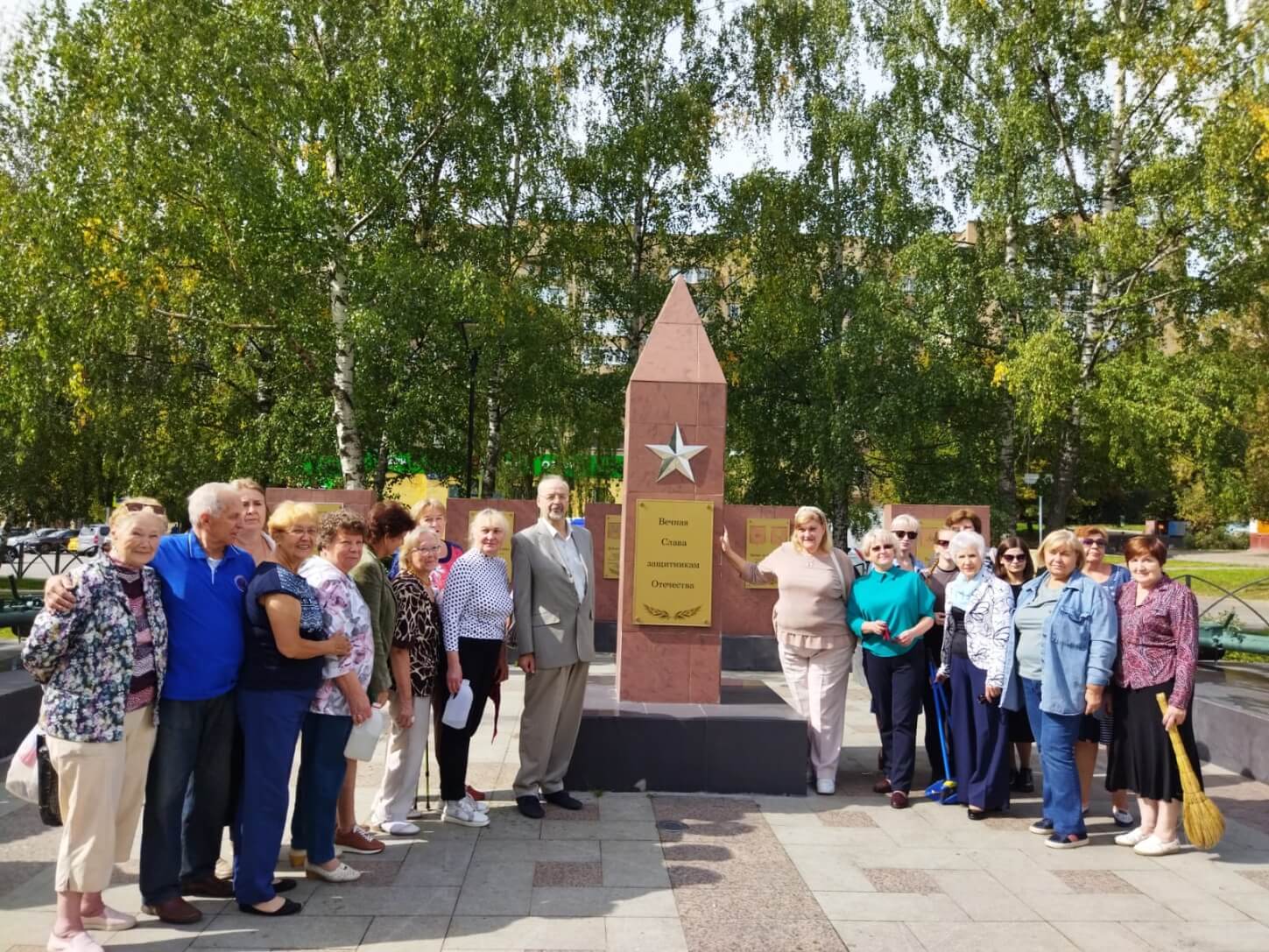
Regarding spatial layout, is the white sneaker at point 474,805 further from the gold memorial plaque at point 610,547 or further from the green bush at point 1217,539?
the green bush at point 1217,539

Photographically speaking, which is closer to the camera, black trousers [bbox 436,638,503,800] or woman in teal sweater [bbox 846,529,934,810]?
black trousers [bbox 436,638,503,800]

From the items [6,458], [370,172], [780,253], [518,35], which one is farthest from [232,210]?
[6,458]

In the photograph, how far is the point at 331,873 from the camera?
4.91 metres

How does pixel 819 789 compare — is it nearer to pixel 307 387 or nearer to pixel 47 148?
pixel 307 387

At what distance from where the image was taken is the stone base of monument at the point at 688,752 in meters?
6.72

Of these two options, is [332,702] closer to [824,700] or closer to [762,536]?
[824,700]

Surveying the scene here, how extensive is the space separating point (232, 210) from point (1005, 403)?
1386 cm

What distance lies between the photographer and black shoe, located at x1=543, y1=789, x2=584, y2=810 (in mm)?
6281

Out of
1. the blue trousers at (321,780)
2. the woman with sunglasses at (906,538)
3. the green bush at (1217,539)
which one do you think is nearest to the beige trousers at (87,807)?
the blue trousers at (321,780)

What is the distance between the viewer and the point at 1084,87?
63.1ft

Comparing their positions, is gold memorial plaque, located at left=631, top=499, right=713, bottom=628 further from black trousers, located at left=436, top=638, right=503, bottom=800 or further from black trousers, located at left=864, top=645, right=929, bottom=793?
black trousers, located at left=436, top=638, right=503, bottom=800

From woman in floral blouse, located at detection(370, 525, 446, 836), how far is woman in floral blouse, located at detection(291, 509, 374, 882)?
2.28 feet

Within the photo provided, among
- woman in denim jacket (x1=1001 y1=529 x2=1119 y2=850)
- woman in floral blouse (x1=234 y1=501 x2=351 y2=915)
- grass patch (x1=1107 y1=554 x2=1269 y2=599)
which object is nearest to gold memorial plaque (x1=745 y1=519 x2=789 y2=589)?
woman in denim jacket (x1=1001 y1=529 x2=1119 y2=850)

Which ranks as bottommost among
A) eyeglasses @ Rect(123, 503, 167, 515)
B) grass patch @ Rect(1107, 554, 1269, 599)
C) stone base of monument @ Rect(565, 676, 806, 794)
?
grass patch @ Rect(1107, 554, 1269, 599)
